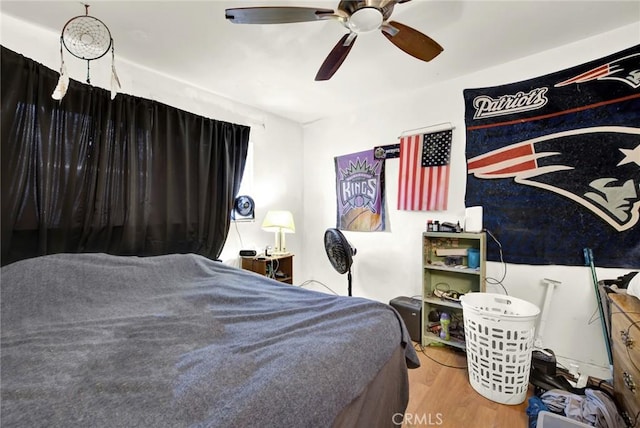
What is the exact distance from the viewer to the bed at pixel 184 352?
703mm

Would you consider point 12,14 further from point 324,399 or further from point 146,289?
point 324,399

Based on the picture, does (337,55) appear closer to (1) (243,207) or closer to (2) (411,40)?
(2) (411,40)

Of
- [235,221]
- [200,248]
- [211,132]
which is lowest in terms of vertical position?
[200,248]

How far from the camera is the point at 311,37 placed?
190 cm

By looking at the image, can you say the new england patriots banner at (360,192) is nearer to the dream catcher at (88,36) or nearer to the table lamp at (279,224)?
the table lamp at (279,224)

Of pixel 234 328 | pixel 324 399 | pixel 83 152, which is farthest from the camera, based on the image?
pixel 83 152

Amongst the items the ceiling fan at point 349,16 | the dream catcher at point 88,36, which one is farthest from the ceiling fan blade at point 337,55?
the dream catcher at point 88,36

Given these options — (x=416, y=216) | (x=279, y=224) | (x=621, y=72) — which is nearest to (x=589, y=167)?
(x=621, y=72)

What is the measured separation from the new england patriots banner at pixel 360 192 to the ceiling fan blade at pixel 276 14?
1.93 metres

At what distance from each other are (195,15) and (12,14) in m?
1.16

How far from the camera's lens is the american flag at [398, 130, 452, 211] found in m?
2.60

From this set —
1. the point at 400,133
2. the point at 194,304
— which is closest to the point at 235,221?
the point at 194,304

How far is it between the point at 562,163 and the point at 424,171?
41.1 inches

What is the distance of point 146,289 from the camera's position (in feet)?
5.50
